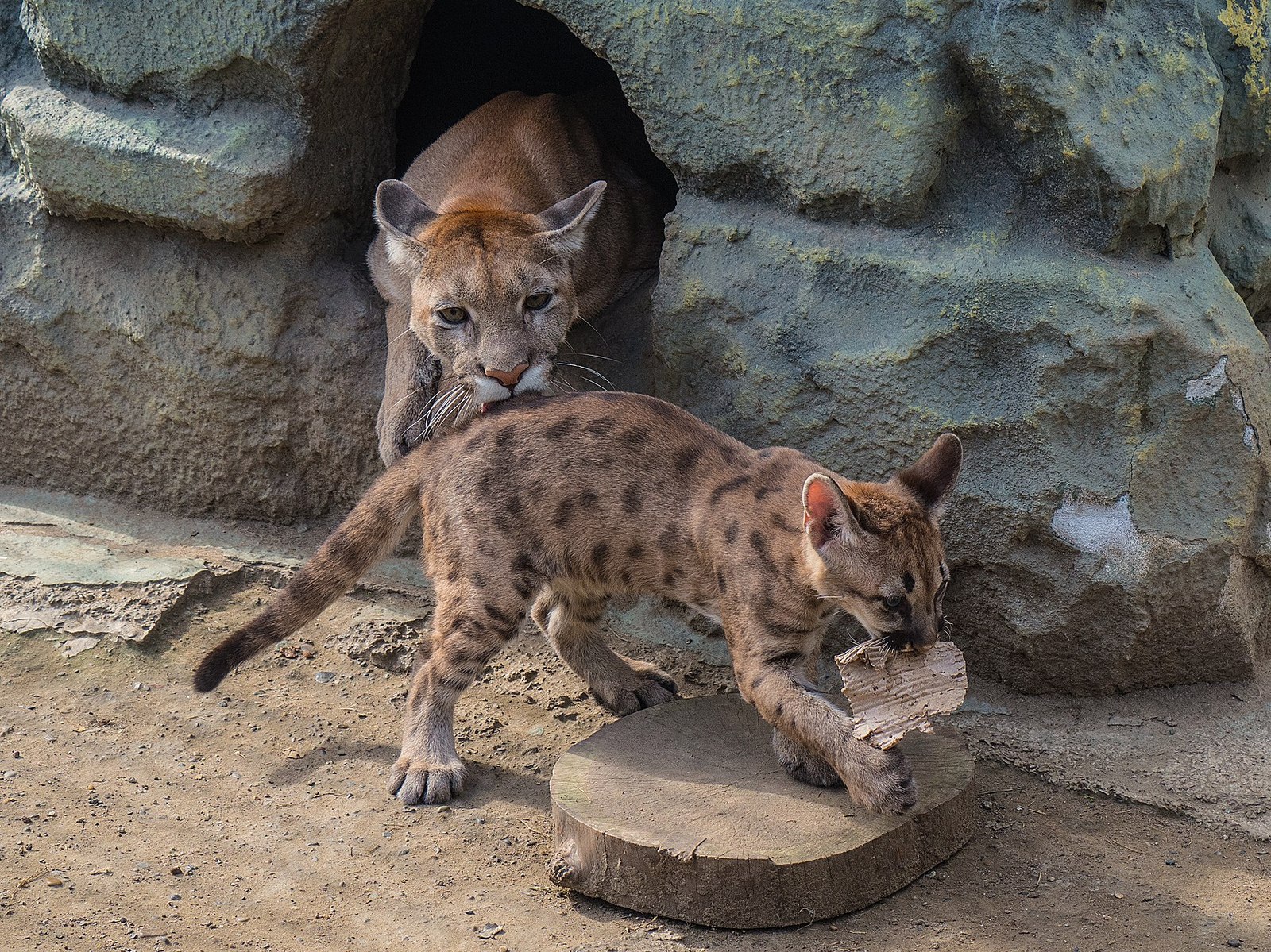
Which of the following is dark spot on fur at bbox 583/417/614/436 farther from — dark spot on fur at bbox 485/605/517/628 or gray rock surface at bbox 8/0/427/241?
gray rock surface at bbox 8/0/427/241

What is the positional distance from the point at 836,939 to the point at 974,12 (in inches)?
114

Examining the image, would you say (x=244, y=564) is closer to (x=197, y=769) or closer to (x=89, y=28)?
(x=197, y=769)

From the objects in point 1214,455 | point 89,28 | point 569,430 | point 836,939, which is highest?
point 89,28

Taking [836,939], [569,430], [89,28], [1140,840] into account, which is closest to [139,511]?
[89,28]

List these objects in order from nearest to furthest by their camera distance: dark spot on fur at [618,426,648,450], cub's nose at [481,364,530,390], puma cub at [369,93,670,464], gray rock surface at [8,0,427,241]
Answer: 1. dark spot on fur at [618,426,648,450]
2. cub's nose at [481,364,530,390]
3. puma cub at [369,93,670,464]
4. gray rock surface at [8,0,427,241]

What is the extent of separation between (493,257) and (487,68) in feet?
8.42

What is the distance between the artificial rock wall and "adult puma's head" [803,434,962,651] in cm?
69

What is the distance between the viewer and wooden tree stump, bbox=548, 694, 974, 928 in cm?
388

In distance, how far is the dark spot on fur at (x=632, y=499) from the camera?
4715 mm

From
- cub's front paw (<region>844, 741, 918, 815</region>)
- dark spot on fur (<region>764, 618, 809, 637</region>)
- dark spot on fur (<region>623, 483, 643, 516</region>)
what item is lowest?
cub's front paw (<region>844, 741, 918, 815</region>)

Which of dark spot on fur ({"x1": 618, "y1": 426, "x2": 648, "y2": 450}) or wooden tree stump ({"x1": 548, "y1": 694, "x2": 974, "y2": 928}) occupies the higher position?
dark spot on fur ({"x1": 618, "y1": 426, "x2": 648, "y2": 450})

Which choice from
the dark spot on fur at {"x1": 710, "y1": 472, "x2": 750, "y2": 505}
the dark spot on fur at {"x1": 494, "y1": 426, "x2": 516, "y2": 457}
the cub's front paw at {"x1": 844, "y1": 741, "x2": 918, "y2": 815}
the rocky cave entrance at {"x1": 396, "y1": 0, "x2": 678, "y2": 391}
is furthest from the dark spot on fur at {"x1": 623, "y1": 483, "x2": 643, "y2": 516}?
the rocky cave entrance at {"x1": 396, "y1": 0, "x2": 678, "y2": 391}

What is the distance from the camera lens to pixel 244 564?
6.00 meters

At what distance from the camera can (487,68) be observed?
748 centimetres
